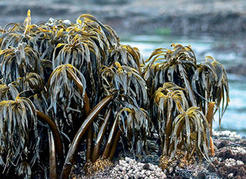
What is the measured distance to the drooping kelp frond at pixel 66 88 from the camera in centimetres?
381

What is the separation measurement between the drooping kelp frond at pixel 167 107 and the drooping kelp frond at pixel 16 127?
1.14m

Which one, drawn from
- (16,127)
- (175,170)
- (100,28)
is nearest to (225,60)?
(100,28)

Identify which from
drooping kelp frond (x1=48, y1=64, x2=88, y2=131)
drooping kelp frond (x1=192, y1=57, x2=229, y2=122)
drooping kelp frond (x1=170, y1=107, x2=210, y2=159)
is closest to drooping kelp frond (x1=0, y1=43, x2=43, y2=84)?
drooping kelp frond (x1=48, y1=64, x2=88, y2=131)

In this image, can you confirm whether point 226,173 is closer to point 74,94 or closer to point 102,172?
point 102,172

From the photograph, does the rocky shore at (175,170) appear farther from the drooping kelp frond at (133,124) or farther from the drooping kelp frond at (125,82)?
the drooping kelp frond at (125,82)

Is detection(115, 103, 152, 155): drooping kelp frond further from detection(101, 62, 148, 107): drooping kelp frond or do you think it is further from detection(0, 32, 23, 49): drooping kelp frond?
detection(0, 32, 23, 49): drooping kelp frond

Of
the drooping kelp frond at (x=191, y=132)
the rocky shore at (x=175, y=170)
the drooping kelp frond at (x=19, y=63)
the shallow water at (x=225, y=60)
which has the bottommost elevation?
the shallow water at (x=225, y=60)

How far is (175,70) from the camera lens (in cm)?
447

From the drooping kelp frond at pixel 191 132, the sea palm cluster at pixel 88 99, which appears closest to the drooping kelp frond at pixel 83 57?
the sea palm cluster at pixel 88 99

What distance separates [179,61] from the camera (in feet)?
14.6

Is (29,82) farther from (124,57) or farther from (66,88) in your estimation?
(124,57)

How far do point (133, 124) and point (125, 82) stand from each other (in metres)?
0.39

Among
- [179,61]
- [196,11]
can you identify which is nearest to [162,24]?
[196,11]

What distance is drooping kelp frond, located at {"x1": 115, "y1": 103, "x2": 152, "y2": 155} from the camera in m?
4.03
